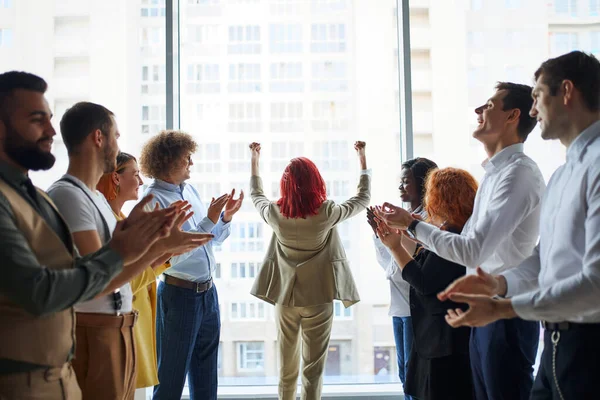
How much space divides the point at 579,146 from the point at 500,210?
43 cm

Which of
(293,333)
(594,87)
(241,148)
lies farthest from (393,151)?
(594,87)

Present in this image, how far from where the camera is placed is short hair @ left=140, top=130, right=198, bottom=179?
2.93m

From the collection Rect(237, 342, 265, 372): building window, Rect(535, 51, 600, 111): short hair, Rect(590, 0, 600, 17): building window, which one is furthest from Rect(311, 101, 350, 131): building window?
Rect(535, 51, 600, 111): short hair

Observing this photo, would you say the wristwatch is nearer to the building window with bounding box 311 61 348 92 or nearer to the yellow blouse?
the yellow blouse

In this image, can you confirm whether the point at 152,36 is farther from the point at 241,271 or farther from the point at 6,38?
the point at 241,271

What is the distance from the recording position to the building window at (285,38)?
3740 millimetres

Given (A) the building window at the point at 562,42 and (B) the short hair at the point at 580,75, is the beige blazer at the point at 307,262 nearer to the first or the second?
(B) the short hair at the point at 580,75

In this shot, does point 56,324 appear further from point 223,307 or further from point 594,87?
point 223,307

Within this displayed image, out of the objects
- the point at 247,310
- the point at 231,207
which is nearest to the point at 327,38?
the point at 231,207

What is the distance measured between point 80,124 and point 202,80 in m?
1.95

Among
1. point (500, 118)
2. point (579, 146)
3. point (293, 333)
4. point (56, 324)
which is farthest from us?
point (293, 333)

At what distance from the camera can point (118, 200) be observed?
2594mm

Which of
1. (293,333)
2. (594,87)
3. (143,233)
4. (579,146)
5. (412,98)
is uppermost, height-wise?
(412,98)

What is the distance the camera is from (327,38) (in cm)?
373
